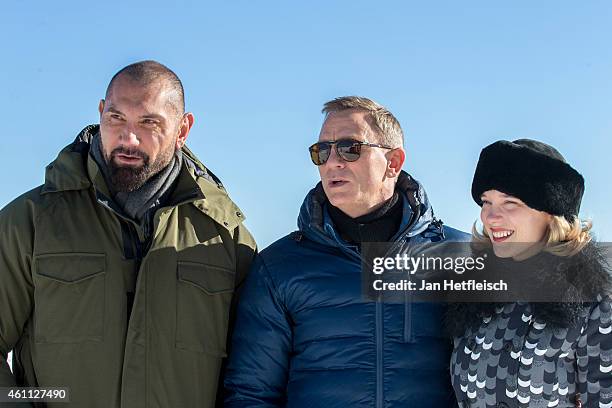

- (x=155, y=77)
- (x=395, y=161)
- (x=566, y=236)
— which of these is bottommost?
(x=566, y=236)

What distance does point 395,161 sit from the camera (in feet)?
12.3

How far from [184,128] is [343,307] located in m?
1.31

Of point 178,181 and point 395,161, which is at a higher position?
point 395,161

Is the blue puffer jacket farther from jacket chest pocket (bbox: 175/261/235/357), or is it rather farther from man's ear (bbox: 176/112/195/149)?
man's ear (bbox: 176/112/195/149)

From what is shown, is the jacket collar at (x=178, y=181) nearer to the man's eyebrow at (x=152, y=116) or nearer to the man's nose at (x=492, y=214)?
the man's eyebrow at (x=152, y=116)

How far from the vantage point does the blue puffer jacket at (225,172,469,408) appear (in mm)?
3295

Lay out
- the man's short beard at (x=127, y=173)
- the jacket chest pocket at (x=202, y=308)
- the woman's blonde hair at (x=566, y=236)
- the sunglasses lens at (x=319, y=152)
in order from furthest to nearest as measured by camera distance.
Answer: the sunglasses lens at (x=319, y=152) < the man's short beard at (x=127, y=173) < the jacket chest pocket at (x=202, y=308) < the woman's blonde hair at (x=566, y=236)

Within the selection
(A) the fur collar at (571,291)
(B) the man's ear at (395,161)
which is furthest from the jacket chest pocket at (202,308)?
(A) the fur collar at (571,291)

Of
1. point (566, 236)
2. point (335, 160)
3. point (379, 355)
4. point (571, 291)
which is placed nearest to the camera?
point (571, 291)

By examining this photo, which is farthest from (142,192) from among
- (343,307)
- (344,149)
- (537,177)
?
(537,177)

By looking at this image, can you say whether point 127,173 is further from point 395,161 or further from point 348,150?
point 395,161

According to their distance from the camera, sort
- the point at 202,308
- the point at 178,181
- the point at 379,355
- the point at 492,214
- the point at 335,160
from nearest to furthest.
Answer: the point at 492,214 → the point at 379,355 → the point at 202,308 → the point at 335,160 → the point at 178,181

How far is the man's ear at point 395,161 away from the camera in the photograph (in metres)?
3.73

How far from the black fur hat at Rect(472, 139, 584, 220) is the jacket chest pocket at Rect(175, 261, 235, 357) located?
4.66ft
